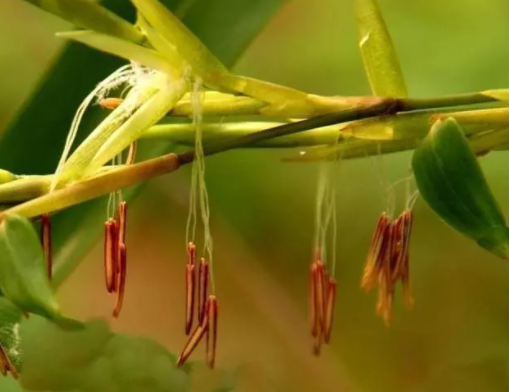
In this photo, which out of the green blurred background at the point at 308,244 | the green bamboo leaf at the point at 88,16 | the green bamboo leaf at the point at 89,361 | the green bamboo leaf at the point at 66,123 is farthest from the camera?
the green blurred background at the point at 308,244

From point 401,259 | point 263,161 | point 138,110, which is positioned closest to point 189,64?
point 138,110

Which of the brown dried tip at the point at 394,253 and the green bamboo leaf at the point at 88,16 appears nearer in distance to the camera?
the green bamboo leaf at the point at 88,16

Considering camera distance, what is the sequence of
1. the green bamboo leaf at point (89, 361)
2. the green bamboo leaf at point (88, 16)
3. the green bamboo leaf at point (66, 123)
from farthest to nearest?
the green bamboo leaf at point (66, 123), the green bamboo leaf at point (89, 361), the green bamboo leaf at point (88, 16)

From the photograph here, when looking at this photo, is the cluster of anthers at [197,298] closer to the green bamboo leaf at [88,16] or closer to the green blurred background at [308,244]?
the green bamboo leaf at [88,16]

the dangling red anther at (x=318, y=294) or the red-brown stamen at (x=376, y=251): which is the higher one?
the red-brown stamen at (x=376, y=251)

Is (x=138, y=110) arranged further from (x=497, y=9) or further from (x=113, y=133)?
(x=497, y=9)

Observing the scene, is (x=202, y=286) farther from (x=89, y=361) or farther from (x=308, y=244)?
(x=308, y=244)

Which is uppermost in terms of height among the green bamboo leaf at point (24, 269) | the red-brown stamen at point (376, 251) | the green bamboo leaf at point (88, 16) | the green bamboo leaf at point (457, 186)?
the green bamboo leaf at point (88, 16)

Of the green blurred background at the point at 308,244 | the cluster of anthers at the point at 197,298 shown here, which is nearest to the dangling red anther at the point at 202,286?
the cluster of anthers at the point at 197,298
